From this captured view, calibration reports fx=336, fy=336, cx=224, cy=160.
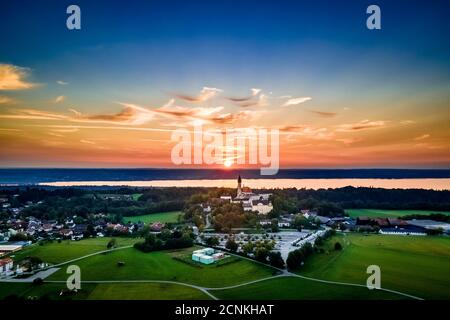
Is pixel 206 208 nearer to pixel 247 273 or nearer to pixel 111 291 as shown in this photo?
pixel 247 273

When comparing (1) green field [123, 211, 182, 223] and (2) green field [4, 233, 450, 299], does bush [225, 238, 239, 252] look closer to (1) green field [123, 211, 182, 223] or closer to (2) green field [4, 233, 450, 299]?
(2) green field [4, 233, 450, 299]

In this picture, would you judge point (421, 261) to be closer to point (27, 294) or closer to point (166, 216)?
point (166, 216)

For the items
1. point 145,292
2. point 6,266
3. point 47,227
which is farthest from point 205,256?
point 47,227


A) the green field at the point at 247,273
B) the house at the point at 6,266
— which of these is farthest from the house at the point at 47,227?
the house at the point at 6,266

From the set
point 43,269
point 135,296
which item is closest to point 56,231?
point 43,269

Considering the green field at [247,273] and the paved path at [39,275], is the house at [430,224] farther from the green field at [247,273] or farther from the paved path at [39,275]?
the paved path at [39,275]

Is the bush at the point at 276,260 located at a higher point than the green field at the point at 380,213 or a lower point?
lower
